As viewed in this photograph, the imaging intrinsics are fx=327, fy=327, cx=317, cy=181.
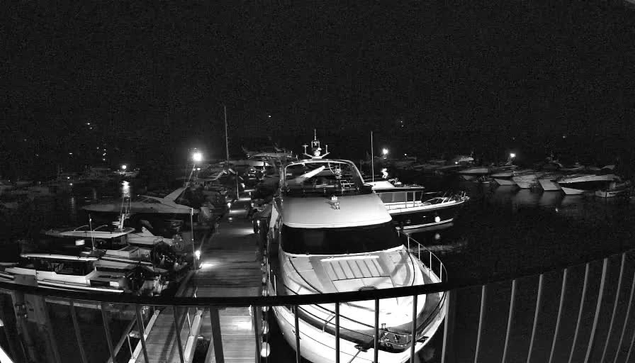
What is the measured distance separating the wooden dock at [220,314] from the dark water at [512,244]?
1117 millimetres

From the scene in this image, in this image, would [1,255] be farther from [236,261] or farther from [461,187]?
[461,187]

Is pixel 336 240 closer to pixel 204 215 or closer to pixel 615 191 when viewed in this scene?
pixel 204 215

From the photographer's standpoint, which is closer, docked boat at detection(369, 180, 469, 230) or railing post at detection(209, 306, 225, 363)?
railing post at detection(209, 306, 225, 363)

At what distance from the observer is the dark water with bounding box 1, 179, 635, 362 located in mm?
8648

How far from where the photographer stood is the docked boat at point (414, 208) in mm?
19156

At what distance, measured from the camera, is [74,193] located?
4122 centimetres

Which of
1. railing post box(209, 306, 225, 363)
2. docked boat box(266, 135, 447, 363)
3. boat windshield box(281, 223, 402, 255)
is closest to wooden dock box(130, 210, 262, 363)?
docked boat box(266, 135, 447, 363)

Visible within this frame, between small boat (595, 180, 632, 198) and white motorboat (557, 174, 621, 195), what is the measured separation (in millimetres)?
1227

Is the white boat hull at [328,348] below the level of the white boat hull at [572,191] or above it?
above

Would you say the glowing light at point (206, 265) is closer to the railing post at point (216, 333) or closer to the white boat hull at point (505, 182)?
the railing post at point (216, 333)

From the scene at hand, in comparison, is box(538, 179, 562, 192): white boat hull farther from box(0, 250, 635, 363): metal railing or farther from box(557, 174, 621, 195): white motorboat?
box(0, 250, 635, 363): metal railing

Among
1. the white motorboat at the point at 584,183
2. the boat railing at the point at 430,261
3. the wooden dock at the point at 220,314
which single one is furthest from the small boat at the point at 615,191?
the wooden dock at the point at 220,314

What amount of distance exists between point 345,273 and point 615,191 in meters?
35.9

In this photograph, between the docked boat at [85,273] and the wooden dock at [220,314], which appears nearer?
the wooden dock at [220,314]
